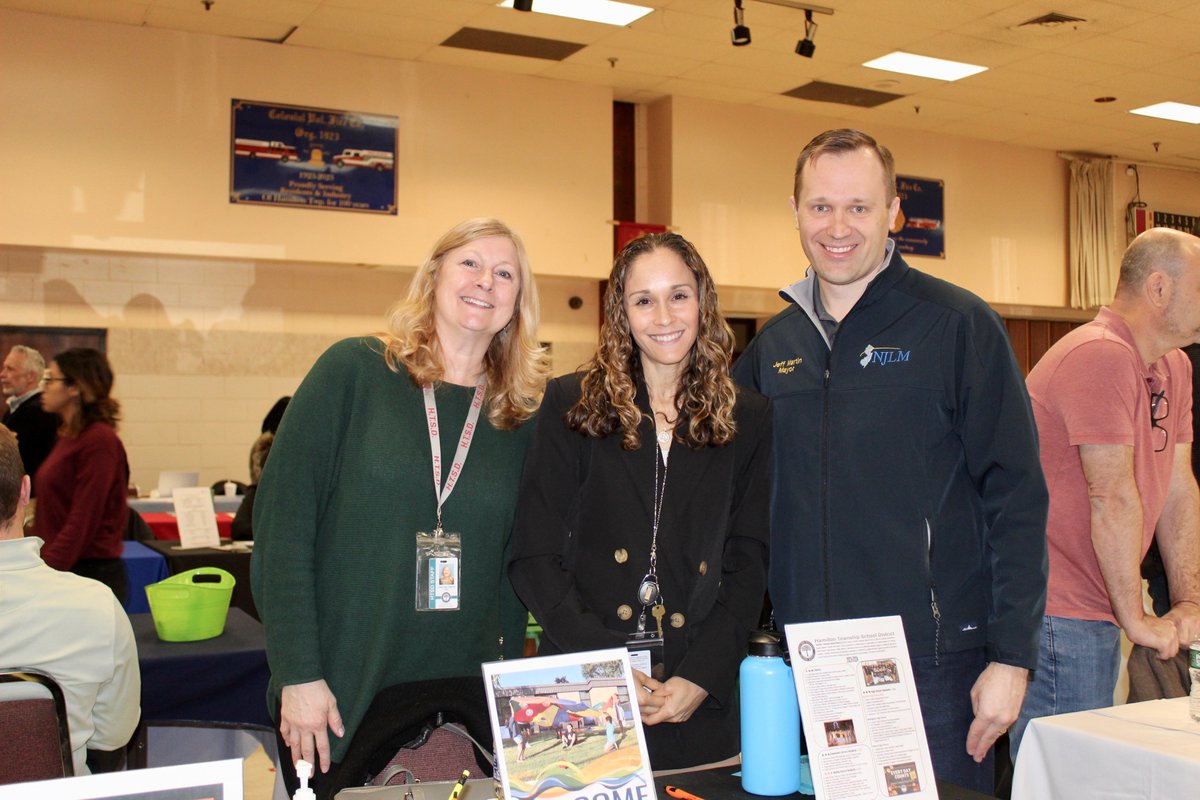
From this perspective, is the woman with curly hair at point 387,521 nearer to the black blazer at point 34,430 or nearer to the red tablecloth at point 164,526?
the black blazer at point 34,430

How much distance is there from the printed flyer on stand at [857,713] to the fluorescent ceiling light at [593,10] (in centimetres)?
579

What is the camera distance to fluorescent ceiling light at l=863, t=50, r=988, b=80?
7773mm

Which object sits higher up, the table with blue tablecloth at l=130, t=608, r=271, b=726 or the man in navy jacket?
the man in navy jacket

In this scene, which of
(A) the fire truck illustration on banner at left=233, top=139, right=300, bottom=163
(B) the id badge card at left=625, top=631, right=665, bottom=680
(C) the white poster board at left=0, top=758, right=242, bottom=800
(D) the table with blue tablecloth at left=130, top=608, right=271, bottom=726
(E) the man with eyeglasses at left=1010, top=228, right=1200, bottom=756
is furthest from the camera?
(A) the fire truck illustration on banner at left=233, top=139, right=300, bottom=163

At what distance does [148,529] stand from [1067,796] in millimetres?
5309

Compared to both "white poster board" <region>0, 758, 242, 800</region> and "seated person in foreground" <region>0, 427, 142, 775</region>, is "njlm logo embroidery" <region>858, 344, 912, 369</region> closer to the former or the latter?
"white poster board" <region>0, 758, 242, 800</region>

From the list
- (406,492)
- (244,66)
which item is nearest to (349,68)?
(244,66)

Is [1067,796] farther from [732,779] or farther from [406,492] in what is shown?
[406,492]

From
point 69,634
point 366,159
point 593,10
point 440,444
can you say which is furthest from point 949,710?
point 366,159

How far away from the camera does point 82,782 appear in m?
1.11

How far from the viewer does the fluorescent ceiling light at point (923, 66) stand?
7.77m

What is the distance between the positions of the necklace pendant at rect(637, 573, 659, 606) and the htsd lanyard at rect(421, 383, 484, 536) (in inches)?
15.5

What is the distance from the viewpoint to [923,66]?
26.1 feet

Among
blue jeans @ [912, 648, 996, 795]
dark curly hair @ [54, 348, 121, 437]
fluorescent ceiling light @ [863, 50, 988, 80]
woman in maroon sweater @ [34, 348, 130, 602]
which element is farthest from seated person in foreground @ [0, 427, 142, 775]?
fluorescent ceiling light @ [863, 50, 988, 80]
